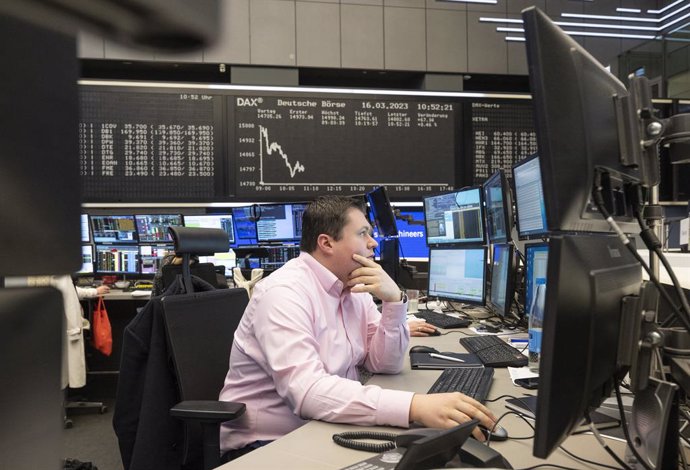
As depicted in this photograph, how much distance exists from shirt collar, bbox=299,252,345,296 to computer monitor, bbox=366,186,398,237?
4.70ft

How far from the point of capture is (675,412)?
26.8 inches

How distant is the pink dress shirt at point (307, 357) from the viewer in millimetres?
1080

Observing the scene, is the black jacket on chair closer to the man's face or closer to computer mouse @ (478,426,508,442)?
the man's face

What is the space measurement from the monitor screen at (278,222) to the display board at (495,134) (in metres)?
1.66

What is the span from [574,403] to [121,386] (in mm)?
1210

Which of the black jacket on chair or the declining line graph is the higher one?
the declining line graph

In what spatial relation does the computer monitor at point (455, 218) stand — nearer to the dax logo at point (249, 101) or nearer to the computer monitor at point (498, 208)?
the computer monitor at point (498, 208)

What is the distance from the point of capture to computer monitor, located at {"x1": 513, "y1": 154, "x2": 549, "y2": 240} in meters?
1.84

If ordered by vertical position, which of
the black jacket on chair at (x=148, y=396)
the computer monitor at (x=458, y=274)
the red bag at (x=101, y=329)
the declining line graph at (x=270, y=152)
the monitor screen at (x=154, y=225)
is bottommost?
the red bag at (x=101, y=329)

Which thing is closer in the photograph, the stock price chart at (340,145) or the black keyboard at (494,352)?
the black keyboard at (494,352)

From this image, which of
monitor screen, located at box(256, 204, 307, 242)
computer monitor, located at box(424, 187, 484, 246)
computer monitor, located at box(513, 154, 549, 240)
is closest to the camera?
computer monitor, located at box(513, 154, 549, 240)

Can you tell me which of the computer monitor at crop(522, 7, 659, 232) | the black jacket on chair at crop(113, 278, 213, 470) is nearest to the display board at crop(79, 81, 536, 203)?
the black jacket on chair at crop(113, 278, 213, 470)

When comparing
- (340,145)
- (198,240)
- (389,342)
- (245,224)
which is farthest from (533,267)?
(340,145)

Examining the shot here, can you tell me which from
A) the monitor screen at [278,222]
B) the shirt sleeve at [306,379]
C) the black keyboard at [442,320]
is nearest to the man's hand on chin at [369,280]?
the shirt sleeve at [306,379]
